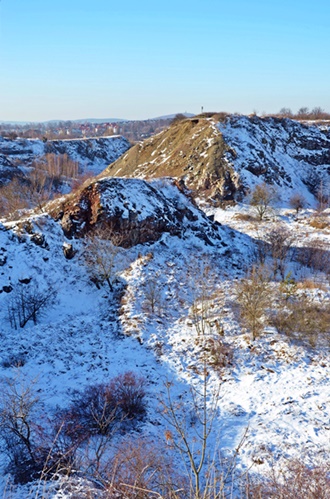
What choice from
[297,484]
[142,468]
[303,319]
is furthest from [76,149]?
[297,484]

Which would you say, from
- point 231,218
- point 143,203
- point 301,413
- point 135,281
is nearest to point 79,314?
point 135,281

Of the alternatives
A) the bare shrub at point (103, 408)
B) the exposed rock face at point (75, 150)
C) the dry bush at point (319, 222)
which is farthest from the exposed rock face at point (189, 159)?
the bare shrub at point (103, 408)

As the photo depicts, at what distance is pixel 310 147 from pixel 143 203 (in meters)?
44.8

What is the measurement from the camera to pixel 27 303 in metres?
19.3

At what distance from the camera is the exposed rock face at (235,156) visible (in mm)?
48219

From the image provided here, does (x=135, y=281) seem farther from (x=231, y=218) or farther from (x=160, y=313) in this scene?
(x=231, y=218)

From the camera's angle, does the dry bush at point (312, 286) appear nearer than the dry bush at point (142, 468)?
No

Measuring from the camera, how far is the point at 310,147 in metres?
60.1

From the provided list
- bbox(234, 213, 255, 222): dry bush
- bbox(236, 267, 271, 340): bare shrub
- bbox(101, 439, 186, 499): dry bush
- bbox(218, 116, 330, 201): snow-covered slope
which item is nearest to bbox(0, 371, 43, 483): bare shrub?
bbox(101, 439, 186, 499): dry bush

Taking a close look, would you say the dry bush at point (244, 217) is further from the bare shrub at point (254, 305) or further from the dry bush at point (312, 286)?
the bare shrub at point (254, 305)

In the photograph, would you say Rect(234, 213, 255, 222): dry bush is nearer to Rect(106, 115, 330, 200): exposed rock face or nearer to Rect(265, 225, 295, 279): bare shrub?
Rect(106, 115, 330, 200): exposed rock face

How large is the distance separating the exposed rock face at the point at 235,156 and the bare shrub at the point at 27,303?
31314 millimetres

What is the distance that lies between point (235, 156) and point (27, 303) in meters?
39.3

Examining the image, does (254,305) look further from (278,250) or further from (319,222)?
(319,222)
